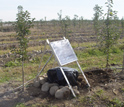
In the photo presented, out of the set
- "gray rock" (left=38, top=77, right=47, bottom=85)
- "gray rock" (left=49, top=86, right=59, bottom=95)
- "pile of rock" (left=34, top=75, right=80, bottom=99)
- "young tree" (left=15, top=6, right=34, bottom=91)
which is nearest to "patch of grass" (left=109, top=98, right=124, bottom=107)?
"pile of rock" (left=34, top=75, right=80, bottom=99)

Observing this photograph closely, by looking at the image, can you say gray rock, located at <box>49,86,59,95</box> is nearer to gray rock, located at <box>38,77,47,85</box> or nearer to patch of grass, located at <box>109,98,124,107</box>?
gray rock, located at <box>38,77,47,85</box>

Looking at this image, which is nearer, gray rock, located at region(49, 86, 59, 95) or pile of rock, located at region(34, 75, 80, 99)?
pile of rock, located at region(34, 75, 80, 99)

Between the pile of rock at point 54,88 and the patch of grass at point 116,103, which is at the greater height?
the pile of rock at point 54,88

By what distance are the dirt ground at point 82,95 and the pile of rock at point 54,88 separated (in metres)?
0.14

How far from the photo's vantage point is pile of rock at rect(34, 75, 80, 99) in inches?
198

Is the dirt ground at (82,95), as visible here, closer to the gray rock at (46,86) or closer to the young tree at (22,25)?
the gray rock at (46,86)

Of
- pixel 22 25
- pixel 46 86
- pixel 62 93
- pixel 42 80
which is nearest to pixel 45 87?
pixel 46 86

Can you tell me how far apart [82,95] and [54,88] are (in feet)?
3.40

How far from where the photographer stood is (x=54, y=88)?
541 cm

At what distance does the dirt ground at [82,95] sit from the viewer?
4.73m

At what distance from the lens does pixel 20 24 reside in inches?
203

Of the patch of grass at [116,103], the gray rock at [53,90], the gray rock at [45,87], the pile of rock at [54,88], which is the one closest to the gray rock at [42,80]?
the pile of rock at [54,88]

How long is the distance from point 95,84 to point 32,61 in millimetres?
5732

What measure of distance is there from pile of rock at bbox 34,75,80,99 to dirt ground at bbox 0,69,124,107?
0.14 metres
